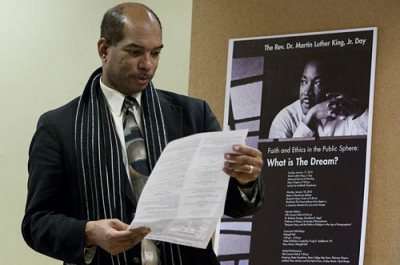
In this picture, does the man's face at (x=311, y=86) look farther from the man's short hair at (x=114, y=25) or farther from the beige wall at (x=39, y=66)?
the man's short hair at (x=114, y=25)

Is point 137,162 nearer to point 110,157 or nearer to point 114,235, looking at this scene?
point 110,157

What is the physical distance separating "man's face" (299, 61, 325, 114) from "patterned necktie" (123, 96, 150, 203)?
137 cm

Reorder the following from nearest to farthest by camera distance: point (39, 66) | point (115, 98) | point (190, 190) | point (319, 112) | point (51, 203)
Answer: point (190, 190), point (51, 203), point (115, 98), point (319, 112), point (39, 66)

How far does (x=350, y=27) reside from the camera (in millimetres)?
3166

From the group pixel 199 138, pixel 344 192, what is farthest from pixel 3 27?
pixel 199 138

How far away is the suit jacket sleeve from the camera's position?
5.81 ft

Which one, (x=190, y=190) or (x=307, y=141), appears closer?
(x=190, y=190)

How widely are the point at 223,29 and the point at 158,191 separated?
1968 mm

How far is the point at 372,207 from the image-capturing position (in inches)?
118

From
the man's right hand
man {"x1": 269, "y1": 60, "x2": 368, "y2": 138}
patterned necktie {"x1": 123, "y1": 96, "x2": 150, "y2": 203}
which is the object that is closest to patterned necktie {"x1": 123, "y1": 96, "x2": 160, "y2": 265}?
patterned necktie {"x1": 123, "y1": 96, "x2": 150, "y2": 203}

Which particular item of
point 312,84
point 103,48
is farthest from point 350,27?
point 103,48

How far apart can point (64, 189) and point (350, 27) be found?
173cm

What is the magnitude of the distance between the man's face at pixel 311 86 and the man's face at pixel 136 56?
1335mm

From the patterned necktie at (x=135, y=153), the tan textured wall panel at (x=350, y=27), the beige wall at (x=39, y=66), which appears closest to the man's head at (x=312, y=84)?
the tan textured wall panel at (x=350, y=27)
